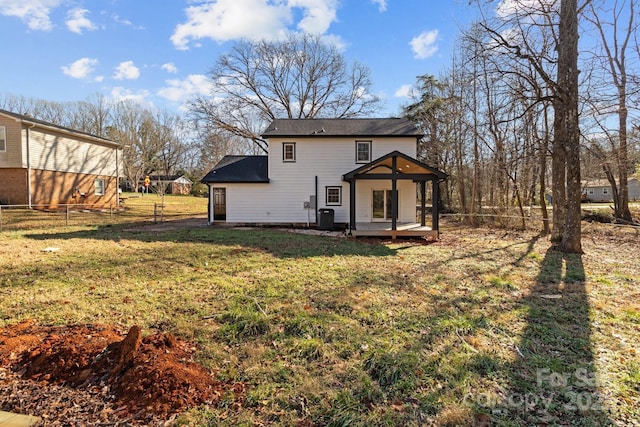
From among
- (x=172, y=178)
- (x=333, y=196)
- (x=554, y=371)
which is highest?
(x=172, y=178)

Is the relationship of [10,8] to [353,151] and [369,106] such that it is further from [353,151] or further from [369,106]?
[369,106]

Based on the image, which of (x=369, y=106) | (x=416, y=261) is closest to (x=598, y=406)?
(x=416, y=261)

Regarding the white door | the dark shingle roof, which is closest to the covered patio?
the white door

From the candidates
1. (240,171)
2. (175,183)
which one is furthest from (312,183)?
(175,183)

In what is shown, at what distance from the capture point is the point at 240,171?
1742cm

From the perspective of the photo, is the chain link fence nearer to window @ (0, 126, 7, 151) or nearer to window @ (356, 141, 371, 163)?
window @ (0, 126, 7, 151)

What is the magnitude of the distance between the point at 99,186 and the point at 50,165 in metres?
4.08

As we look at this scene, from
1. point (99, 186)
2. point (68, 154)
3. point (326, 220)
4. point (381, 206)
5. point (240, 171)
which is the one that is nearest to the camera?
point (326, 220)

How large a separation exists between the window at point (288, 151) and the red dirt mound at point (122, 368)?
537 inches

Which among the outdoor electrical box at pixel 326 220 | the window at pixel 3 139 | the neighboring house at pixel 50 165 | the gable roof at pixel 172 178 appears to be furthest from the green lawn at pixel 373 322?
the gable roof at pixel 172 178

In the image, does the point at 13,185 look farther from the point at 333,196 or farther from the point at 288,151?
the point at 333,196

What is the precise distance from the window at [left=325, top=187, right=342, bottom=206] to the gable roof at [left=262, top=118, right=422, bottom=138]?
8.85ft

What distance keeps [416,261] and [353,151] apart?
9.34 meters

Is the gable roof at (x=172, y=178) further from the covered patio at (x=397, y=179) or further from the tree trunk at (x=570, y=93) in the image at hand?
the tree trunk at (x=570, y=93)
